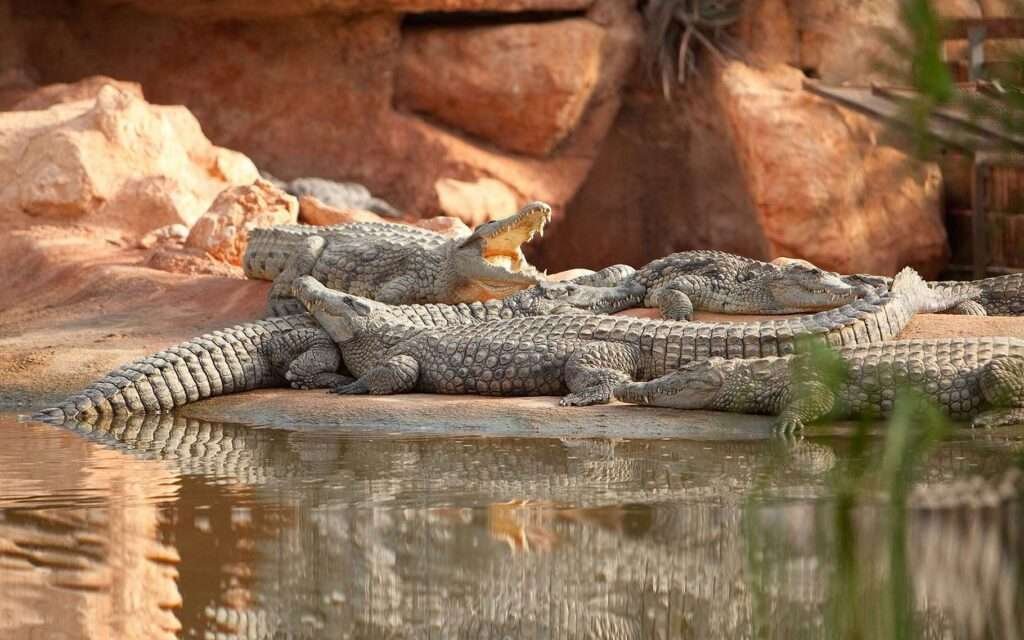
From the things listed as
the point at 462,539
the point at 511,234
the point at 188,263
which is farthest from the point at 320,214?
the point at 462,539

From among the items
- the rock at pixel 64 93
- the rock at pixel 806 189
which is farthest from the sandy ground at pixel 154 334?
the rock at pixel 806 189

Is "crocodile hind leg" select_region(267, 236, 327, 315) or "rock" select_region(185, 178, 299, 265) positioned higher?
"rock" select_region(185, 178, 299, 265)

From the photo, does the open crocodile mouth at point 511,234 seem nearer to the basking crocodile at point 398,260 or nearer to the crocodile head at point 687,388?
the basking crocodile at point 398,260

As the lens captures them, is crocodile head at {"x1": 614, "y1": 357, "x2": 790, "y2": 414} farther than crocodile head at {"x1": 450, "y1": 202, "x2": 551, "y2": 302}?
No

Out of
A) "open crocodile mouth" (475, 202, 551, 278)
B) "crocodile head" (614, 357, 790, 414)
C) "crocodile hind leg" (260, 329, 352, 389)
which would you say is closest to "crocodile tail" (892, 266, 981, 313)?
"crocodile head" (614, 357, 790, 414)

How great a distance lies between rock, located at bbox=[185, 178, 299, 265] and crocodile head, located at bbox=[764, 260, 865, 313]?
160 inches

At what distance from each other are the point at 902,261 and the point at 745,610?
11855mm

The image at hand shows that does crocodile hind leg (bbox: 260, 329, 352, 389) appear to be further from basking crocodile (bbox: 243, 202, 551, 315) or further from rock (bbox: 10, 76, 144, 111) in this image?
rock (bbox: 10, 76, 144, 111)

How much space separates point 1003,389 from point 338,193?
30.0 feet

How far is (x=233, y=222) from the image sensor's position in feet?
35.6

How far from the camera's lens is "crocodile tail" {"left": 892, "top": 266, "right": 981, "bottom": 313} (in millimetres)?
8463

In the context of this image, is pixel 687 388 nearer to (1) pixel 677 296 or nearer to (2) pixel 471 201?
(1) pixel 677 296

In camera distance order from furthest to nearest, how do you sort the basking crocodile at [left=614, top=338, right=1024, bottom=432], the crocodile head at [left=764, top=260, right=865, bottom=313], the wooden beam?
the crocodile head at [left=764, top=260, right=865, bottom=313], the basking crocodile at [left=614, top=338, right=1024, bottom=432], the wooden beam

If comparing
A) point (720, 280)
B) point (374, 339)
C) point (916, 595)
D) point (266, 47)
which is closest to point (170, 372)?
point (374, 339)
